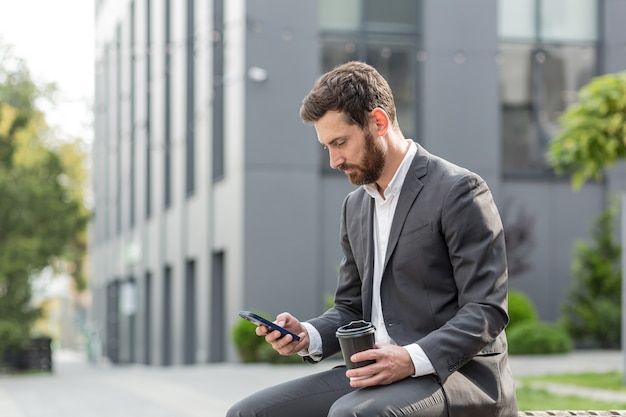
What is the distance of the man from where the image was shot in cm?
344

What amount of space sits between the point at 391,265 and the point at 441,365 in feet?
1.35

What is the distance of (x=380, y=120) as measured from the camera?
11.9 ft

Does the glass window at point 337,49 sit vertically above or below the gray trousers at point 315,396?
above

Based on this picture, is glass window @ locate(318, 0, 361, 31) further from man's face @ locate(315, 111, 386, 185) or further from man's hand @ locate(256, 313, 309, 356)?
man's face @ locate(315, 111, 386, 185)

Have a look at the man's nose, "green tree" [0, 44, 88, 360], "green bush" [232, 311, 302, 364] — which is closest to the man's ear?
the man's nose

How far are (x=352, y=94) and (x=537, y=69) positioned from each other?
19.8 m

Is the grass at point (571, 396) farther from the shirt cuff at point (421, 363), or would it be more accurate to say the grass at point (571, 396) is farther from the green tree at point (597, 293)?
the green tree at point (597, 293)

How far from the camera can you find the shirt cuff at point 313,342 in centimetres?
396

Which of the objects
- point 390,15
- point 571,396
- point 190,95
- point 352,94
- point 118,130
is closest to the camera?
point 352,94

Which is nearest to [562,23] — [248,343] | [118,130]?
[248,343]

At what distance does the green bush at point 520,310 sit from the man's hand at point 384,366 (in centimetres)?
1672

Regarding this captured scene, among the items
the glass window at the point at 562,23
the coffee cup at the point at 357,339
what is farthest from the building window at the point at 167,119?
the coffee cup at the point at 357,339

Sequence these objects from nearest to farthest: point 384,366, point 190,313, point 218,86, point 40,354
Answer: point 384,366 < point 218,86 < point 40,354 < point 190,313

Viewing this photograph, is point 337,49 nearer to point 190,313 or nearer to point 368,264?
point 190,313
